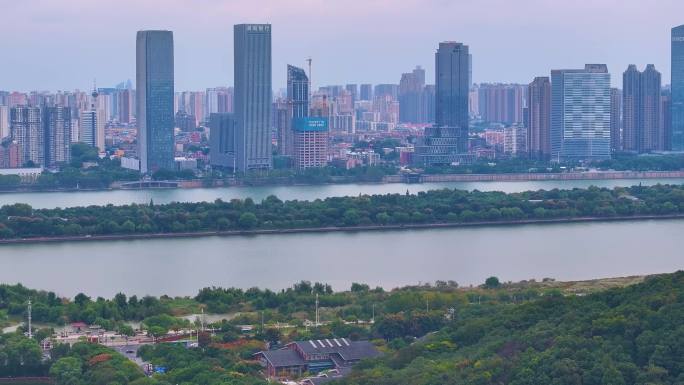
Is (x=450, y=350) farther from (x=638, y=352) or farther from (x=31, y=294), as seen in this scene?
(x=31, y=294)

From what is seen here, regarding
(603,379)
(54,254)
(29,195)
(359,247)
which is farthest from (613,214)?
(603,379)

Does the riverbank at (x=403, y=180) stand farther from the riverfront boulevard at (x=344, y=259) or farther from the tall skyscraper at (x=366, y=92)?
the tall skyscraper at (x=366, y=92)

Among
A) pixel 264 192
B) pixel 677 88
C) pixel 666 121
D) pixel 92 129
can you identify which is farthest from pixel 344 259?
pixel 677 88

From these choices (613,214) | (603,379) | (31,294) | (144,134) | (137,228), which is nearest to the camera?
(603,379)

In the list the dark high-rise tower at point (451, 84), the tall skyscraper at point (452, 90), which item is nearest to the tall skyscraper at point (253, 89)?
the tall skyscraper at point (452, 90)

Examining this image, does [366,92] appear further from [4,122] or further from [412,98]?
[4,122]

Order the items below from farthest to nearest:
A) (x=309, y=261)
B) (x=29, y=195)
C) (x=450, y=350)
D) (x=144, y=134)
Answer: (x=144, y=134), (x=29, y=195), (x=309, y=261), (x=450, y=350)
